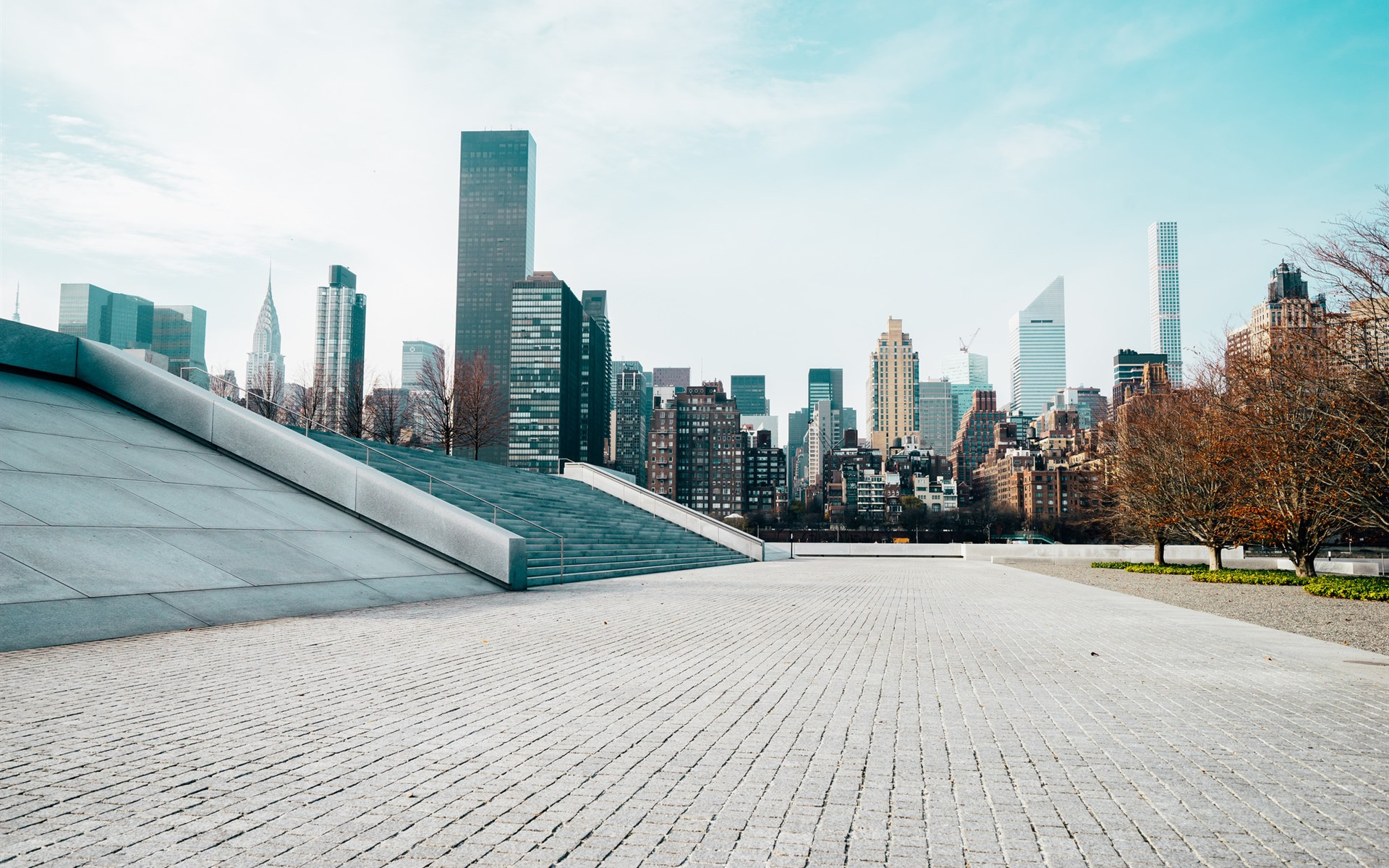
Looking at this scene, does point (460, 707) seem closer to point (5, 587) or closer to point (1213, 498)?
point (5, 587)

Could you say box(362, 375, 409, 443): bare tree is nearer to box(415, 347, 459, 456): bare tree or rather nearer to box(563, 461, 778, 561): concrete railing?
box(415, 347, 459, 456): bare tree

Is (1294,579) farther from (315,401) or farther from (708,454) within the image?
(708,454)

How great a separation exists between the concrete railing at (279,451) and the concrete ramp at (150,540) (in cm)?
25

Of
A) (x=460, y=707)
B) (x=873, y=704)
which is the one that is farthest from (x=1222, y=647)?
(x=460, y=707)

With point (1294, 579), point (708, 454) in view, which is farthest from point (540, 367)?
point (1294, 579)

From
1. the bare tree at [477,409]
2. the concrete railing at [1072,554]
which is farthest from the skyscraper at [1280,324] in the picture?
the bare tree at [477,409]

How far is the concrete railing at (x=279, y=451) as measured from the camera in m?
16.9

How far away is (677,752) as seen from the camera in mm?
5383

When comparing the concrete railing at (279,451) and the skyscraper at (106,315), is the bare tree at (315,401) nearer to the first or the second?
the concrete railing at (279,451)

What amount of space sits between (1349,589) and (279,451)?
24564 millimetres

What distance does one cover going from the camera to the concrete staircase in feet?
69.0

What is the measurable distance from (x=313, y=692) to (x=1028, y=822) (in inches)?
216

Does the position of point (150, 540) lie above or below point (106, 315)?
below

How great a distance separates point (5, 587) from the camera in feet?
30.7
